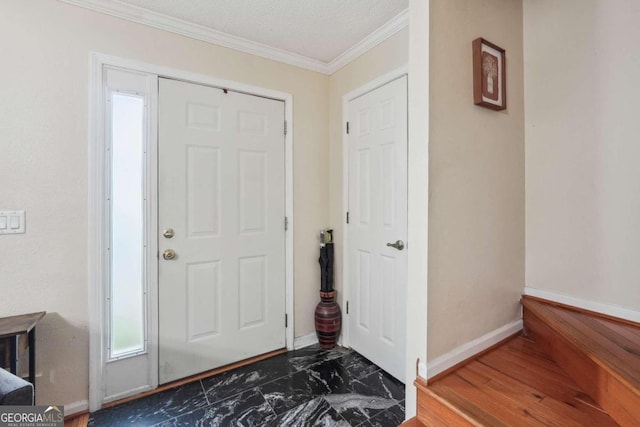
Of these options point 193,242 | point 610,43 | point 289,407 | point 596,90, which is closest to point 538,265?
point 596,90

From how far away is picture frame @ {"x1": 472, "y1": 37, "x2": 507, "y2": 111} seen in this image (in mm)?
1283

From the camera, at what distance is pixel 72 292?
65.8 inches

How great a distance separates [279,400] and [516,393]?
1280 millimetres

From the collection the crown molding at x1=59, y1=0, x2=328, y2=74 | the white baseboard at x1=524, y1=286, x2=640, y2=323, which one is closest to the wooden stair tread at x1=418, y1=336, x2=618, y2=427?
the white baseboard at x1=524, y1=286, x2=640, y2=323

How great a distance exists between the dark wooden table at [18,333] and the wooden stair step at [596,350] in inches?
91.5

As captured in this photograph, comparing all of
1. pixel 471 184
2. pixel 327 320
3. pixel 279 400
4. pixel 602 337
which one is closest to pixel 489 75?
pixel 471 184

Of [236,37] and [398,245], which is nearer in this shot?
[398,245]

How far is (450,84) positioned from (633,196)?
0.89 meters

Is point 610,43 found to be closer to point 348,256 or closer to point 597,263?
point 597,263

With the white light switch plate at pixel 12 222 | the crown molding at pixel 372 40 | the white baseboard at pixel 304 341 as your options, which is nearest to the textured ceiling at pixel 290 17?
the crown molding at pixel 372 40

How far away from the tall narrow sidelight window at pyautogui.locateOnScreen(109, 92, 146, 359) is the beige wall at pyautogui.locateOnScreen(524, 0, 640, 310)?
225cm

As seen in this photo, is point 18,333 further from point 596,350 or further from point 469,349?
point 596,350

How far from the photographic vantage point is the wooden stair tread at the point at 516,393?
3.09ft

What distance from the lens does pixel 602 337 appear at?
1133 mm
